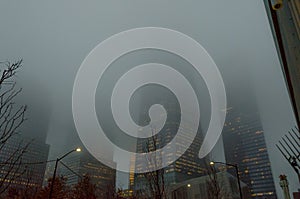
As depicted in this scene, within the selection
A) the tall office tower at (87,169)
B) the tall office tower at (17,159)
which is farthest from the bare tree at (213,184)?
the tall office tower at (87,169)

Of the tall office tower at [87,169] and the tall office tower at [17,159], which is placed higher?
the tall office tower at [87,169]

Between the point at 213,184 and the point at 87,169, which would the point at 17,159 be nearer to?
the point at 213,184

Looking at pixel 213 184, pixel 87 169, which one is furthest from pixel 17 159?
pixel 87 169

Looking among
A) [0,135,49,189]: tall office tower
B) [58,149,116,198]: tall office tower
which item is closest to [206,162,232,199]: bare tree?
[0,135,49,189]: tall office tower

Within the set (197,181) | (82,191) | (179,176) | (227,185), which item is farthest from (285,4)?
(179,176)

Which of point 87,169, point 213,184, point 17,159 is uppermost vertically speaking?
point 87,169

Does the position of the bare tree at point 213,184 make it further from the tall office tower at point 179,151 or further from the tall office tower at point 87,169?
the tall office tower at point 87,169

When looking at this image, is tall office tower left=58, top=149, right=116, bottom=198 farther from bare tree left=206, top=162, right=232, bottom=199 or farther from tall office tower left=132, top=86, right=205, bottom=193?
bare tree left=206, top=162, right=232, bottom=199

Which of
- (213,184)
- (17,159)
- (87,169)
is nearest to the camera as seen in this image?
(17,159)

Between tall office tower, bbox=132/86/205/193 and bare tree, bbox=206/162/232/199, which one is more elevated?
tall office tower, bbox=132/86/205/193

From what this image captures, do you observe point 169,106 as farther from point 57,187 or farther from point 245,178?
point 57,187

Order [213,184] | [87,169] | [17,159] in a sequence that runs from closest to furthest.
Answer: [17,159] < [213,184] < [87,169]

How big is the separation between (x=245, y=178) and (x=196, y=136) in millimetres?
67367

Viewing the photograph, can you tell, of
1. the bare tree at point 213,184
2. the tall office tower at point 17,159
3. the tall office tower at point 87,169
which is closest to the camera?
the tall office tower at point 17,159
